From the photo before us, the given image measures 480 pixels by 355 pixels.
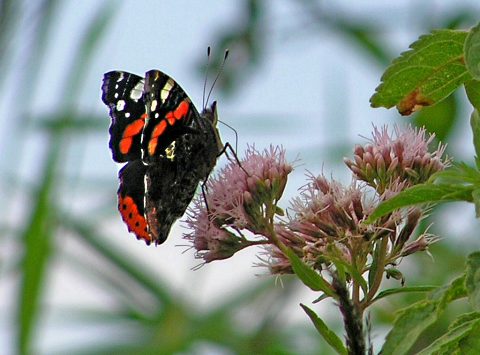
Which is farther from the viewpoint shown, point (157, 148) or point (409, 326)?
point (157, 148)

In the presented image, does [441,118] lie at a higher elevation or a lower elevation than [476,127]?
higher

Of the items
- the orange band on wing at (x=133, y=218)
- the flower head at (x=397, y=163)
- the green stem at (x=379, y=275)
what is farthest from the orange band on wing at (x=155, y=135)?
the green stem at (x=379, y=275)

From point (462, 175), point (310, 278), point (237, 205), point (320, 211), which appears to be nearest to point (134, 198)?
point (237, 205)

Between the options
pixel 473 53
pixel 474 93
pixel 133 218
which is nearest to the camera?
pixel 473 53

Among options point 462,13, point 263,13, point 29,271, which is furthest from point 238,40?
point 29,271

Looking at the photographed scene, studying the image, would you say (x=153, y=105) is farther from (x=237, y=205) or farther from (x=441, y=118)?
(x=441, y=118)

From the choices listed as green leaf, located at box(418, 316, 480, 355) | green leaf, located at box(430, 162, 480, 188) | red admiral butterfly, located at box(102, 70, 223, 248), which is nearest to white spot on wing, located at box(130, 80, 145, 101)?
red admiral butterfly, located at box(102, 70, 223, 248)

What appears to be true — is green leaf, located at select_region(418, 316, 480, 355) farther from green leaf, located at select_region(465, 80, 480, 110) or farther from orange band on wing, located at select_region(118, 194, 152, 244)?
orange band on wing, located at select_region(118, 194, 152, 244)
